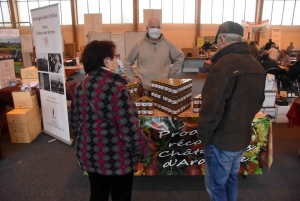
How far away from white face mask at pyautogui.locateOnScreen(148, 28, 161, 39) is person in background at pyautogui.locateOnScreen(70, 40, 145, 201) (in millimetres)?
1319

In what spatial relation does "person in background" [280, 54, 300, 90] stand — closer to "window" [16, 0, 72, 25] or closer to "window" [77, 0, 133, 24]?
"window" [77, 0, 133, 24]

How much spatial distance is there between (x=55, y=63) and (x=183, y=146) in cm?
206

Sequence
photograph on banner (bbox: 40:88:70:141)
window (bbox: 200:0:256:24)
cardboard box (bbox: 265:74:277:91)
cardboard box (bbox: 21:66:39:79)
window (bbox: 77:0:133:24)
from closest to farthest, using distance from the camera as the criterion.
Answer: photograph on banner (bbox: 40:88:70:141), cardboard box (bbox: 265:74:277:91), cardboard box (bbox: 21:66:39:79), window (bbox: 200:0:256:24), window (bbox: 77:0:133:24)

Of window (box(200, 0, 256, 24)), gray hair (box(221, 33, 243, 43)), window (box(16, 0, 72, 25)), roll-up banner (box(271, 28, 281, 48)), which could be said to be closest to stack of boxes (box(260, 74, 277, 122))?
gray hair (box(221, 33, 243, 43))

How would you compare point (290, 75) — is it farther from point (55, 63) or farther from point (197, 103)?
point (55, 63)

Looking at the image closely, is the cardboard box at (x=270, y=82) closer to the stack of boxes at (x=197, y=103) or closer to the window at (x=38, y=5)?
the stack of boxes at (x=197, y=103)

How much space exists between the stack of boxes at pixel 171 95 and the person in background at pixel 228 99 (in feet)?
1.99

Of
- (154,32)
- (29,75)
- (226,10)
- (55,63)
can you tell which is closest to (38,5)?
(226,10)

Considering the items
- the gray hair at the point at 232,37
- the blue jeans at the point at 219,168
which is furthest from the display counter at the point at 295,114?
the gray hair at the point at 232,37

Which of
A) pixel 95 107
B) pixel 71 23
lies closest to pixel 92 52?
pixel 95 107

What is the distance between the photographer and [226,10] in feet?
48.6

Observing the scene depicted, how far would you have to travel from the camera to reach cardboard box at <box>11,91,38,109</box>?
3545mm

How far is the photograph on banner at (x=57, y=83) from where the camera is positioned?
3.11 m

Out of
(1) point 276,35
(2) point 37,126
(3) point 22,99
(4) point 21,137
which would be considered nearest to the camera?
(4) point 21,137
